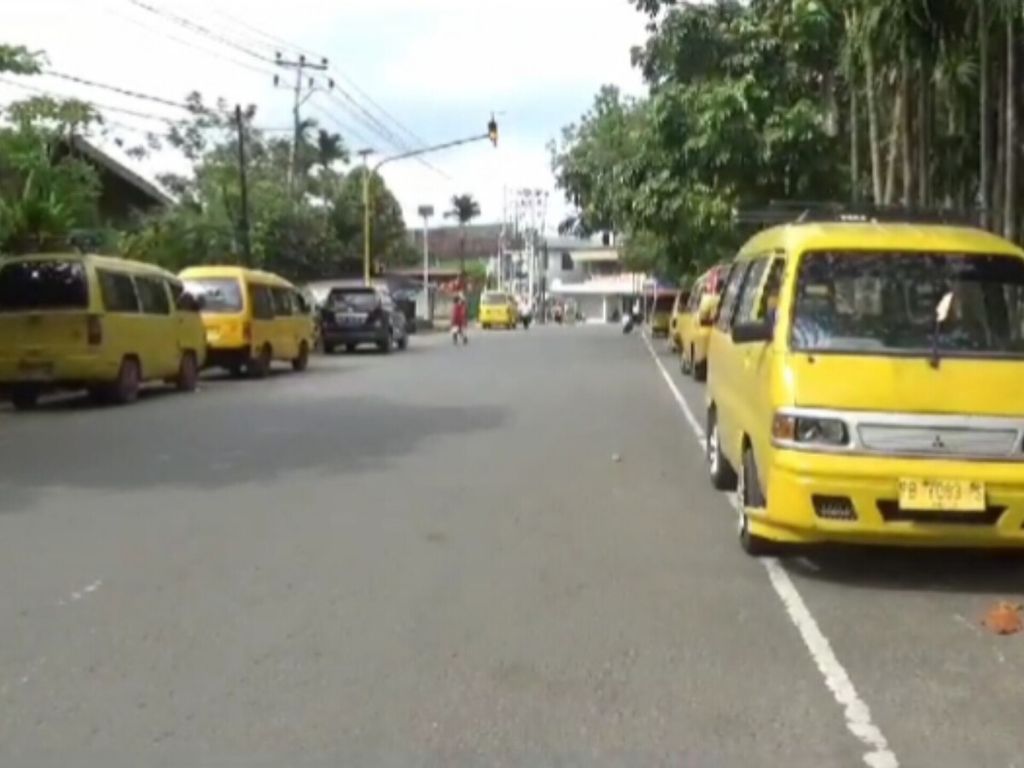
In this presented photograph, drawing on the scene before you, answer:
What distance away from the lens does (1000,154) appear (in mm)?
19781

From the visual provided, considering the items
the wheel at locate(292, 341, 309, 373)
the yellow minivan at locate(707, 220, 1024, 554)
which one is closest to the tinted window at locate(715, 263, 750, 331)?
the yellow minivan at locate(707, 220, 1024, 554)

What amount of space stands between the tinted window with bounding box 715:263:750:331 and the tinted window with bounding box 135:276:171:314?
427 inches

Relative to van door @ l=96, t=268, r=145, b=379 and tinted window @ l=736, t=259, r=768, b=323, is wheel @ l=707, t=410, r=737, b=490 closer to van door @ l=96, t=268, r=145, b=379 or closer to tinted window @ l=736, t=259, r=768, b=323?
tinted window @ l=736, t=259, r=768, b=323

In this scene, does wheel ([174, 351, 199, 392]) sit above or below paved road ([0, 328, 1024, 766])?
above

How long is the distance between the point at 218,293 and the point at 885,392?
64.1 ft

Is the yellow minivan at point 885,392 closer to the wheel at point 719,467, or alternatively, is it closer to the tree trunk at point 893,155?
the wheel at point 719,467

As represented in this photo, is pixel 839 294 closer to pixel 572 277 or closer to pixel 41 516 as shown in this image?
pixel 41 516

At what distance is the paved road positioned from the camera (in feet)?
19.2

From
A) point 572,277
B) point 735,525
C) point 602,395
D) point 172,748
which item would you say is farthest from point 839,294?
point 572,277

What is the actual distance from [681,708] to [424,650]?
1.41m

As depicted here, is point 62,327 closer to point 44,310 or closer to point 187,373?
point 44,310

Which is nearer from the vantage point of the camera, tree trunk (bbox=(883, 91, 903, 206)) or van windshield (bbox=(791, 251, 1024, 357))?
van windshield (bbox=(791, 251, 1024, 357))

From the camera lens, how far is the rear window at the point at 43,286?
19594mm

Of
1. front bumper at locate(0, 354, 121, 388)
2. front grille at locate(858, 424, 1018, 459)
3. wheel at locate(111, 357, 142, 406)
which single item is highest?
front grille at locate(858, 424, 1018, 459)
